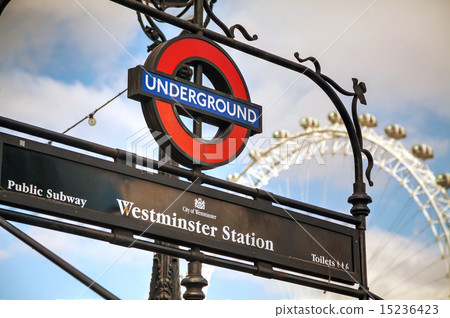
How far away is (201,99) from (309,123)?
29.2m

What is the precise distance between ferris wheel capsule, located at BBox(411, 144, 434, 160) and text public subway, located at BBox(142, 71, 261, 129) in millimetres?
29059

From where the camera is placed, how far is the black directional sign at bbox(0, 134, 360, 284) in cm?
752

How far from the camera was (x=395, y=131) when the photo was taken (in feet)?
125

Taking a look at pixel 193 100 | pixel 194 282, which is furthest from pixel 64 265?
pixel 193 100

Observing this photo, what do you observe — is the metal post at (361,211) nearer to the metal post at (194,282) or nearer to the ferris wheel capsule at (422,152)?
the metal post at (194,282)

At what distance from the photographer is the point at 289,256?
30.0 ft

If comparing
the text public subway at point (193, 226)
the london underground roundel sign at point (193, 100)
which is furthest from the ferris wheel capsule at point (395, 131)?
the text public subway at point (193, 226)

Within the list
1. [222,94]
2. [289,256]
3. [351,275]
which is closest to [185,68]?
[222,94]

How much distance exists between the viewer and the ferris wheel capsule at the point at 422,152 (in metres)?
37.6

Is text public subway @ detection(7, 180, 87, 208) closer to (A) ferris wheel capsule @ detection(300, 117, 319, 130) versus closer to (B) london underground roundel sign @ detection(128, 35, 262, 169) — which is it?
(B) london underground roundel sign @ detection(128, 35, 262, 169)

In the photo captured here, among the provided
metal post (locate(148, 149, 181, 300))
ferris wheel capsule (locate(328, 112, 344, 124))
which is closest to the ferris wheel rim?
ferris wheel capsule (locate(328, 112, 344, 124))

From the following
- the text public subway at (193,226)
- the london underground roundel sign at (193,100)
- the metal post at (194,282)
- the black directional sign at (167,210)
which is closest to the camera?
the black directional sign at (167,210)

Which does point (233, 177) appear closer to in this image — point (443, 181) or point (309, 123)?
point (309, 123)

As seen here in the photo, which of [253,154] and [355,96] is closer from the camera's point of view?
[355,96]
